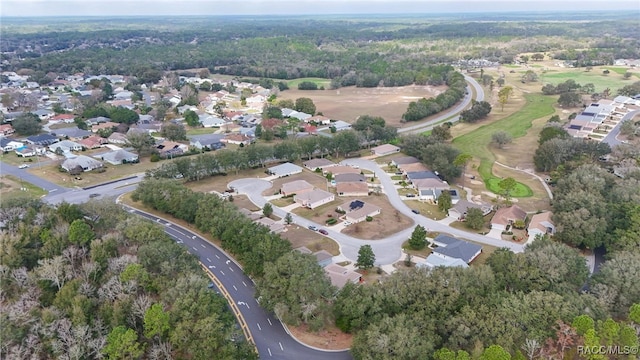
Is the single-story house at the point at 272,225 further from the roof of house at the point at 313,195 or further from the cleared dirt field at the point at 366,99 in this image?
the cleared dirt field at the point at 366,99

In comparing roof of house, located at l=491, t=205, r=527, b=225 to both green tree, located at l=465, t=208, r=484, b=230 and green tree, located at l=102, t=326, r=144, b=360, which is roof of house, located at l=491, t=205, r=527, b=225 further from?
green tree, located at l=102, t=326, r=144, b=360

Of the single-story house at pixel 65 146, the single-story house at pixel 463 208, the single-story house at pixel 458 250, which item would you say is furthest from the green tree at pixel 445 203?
the single-story house at pixel 65 146

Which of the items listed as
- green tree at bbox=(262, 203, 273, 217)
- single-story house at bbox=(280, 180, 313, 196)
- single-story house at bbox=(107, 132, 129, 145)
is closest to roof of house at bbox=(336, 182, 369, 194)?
single-story house at bbox=(280, 180, 313, 196)

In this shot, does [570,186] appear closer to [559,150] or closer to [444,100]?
[559,150]

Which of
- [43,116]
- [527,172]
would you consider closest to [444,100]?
[527,172]

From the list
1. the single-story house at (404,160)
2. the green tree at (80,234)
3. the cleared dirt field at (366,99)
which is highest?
the green tree at (80,234)

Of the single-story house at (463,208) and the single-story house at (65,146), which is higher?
the single-story house at (65,146)

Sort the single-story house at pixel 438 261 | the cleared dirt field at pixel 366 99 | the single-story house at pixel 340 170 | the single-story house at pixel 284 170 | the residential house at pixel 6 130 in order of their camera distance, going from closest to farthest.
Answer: the single-story house at pixel 438 261, the single-story house at pixel 340 170, the single-story house at pixel 284 170, the residential house at pixel 6 130, the cleared dirt field at pixel 366 99

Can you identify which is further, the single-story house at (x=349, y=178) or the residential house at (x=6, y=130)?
the residential house at (x=6, y=130)
